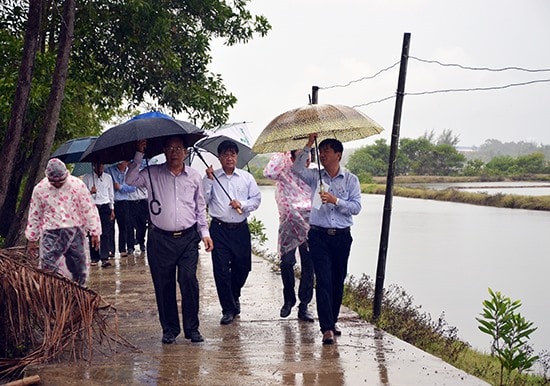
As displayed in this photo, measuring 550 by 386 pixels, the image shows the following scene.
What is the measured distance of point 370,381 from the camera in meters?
5.46

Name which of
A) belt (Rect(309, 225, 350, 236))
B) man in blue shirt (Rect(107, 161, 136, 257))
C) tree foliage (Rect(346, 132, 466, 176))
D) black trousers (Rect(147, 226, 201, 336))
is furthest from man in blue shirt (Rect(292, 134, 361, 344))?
tree foliage (Rect(346, 132, 466, 176))

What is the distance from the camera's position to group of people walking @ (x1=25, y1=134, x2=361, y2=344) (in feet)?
21.4

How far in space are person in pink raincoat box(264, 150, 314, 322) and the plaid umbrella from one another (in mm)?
724

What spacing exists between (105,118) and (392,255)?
28.1ft

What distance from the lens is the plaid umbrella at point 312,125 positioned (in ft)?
21.1

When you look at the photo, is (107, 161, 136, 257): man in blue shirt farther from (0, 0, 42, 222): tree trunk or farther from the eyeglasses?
the eyeglasses

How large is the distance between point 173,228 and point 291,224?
1.61 metres

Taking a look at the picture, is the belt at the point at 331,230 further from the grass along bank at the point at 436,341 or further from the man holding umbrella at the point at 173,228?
the grass along bank at the point at 436,341

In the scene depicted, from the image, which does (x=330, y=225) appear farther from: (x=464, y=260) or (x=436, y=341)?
(x=464, y=260)

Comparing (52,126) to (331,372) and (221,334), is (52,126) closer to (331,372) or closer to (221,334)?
(221,334)

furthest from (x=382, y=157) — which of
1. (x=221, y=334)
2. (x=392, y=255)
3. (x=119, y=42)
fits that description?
(x=221, y=334)

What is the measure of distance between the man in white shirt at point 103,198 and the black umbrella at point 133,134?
488 centimetres

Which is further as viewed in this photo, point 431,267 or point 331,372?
point 431,267

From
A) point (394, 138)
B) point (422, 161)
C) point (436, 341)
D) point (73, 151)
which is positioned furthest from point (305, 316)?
point (422, 161)
